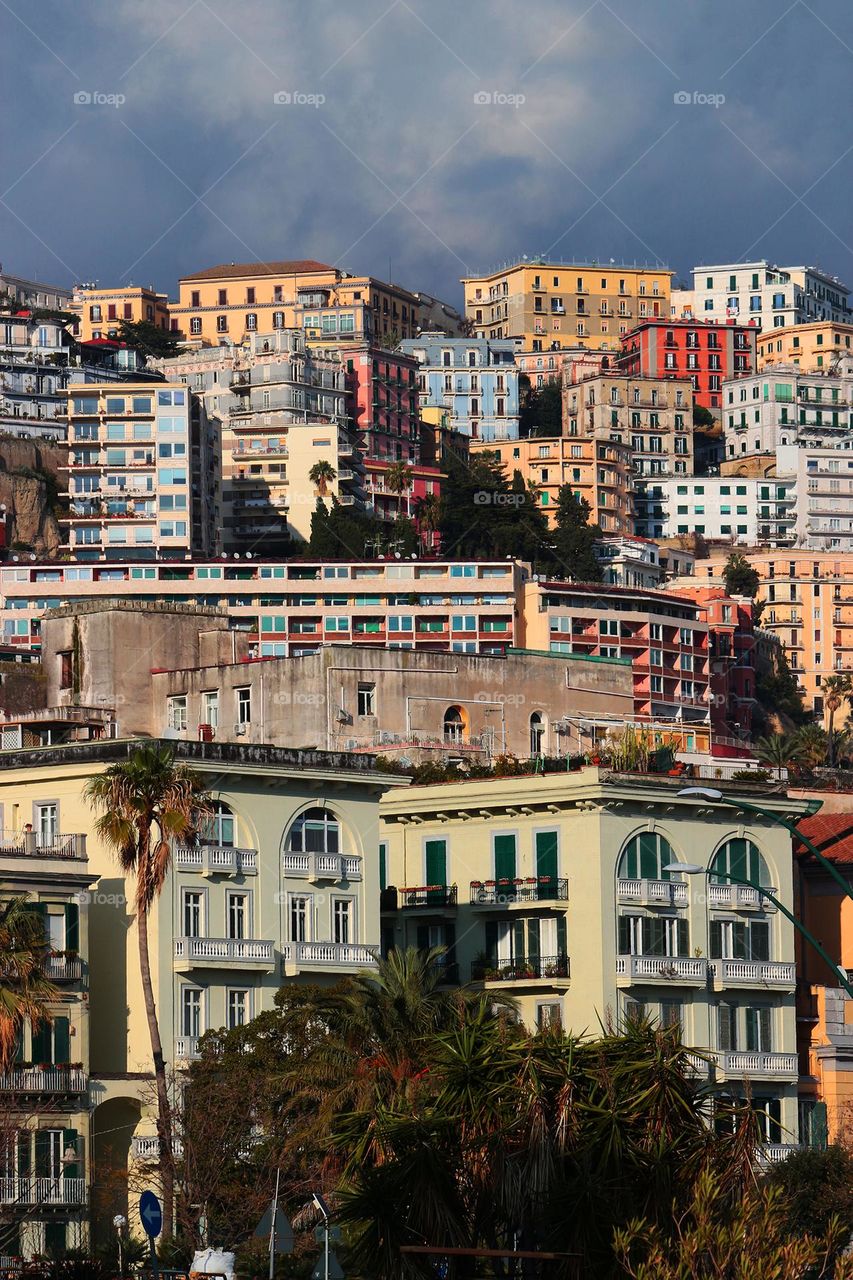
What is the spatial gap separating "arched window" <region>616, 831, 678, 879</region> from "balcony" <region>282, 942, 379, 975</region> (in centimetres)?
815

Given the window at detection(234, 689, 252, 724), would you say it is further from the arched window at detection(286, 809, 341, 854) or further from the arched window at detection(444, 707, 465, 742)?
the arched window at detection(286, 809, 341, 854)

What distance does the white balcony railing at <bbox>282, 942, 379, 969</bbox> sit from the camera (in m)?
80.4

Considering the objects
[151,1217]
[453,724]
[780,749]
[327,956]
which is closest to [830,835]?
[327,956]

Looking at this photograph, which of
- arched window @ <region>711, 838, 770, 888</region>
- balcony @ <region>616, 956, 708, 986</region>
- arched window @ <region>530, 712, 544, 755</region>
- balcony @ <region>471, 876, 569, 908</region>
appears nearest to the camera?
balcony @ <region>616, 956, 708, 986</region>

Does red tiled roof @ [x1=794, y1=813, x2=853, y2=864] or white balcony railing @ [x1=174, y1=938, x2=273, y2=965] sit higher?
red tiled roof @ [x1=794, y1=813, x2=853, y2=864]

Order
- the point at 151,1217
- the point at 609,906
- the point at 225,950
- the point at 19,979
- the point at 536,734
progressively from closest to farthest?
the point at 151,1217, the point at 19,979, the point at 225,950, the point at 609,906, the point at 536,734

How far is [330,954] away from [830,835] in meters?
21.3

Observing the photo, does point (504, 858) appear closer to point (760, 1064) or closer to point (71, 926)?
point (760, 1064)

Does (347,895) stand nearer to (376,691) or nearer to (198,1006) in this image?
(198,1006)

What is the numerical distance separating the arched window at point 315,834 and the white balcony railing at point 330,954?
2.84 m

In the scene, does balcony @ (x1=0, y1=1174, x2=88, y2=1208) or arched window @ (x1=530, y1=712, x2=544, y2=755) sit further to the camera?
arched window @ (x1=530, y1=712, x2=544, y2=755)

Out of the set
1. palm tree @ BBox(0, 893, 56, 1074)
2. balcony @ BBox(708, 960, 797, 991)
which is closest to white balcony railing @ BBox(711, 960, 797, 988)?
balcony @ BBox(708, 960, 797, 991)

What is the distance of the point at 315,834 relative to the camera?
271 feet

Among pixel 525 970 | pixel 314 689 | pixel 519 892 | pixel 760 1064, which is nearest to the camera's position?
pixel 525 970
